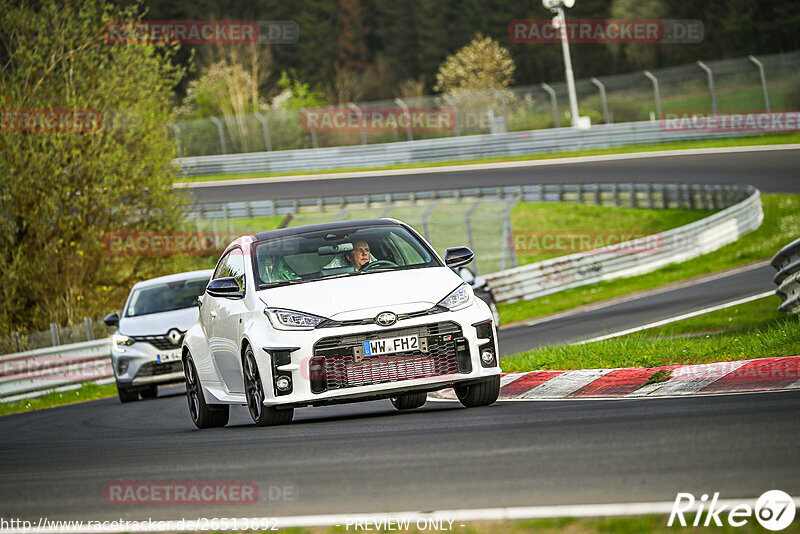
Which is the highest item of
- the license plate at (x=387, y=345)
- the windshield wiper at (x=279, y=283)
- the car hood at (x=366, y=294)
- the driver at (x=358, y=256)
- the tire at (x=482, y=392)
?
the driver at (x=358, y=256)

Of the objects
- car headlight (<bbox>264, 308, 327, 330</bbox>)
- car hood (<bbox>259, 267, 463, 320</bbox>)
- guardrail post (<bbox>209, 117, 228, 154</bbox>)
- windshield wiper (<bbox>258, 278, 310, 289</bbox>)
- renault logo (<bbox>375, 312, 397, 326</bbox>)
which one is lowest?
renault logo (<bbox>375, 312, 397, 326</bbox>)

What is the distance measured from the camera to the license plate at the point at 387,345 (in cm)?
875

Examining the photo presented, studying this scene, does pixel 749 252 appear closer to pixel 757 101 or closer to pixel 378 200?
pixel 378 200

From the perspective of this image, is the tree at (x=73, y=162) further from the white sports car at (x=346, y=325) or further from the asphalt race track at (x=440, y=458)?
the white sports car at (x=346, y=325)

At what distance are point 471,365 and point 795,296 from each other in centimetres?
624

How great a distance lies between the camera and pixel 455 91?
3246 inches

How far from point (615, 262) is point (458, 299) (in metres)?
20.1

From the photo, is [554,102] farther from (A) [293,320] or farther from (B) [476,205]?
(A) [293,320]

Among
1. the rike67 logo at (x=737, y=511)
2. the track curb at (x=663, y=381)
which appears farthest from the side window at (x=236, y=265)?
the rike67 logo at (x=737, y=511)

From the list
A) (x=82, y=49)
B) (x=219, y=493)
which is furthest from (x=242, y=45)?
(x=219, y=493)

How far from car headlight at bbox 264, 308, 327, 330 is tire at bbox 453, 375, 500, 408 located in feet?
4.53

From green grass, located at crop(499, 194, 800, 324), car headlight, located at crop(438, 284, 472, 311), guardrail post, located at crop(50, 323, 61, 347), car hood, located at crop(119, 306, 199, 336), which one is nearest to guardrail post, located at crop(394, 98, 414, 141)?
green grass, located at crop(499, 194, 800, 324)

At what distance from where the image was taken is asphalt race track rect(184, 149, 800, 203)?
36688 millimetres

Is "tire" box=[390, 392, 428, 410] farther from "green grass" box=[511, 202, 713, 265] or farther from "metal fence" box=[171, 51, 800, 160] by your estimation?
"green grass" box=[511, 202, 713, 265]
